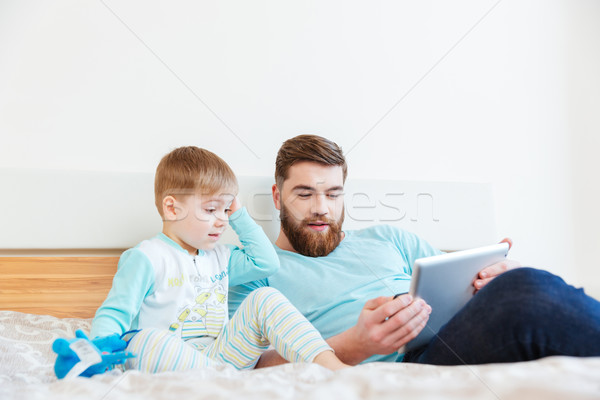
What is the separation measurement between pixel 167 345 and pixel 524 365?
62 centimetres

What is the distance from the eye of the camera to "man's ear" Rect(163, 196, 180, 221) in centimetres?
123

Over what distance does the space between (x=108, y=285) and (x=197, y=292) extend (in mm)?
419

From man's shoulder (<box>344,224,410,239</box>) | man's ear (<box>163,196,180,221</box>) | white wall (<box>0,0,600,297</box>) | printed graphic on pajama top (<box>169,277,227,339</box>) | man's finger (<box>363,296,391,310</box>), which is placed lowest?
printed graphic on pajama top (<box>169,277,227,339</box>)

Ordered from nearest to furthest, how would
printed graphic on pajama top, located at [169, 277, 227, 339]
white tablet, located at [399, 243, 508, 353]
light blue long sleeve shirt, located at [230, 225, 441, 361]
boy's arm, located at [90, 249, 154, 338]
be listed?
white tablet, located at [399, 243, 508, 353] < boy's arm, located at [90, 249, 154, 338] < printed graphic on pajama top, located at [169, 277, 227, 339] < light blue long sleeve shirt, located at [230, 225, 441, 361]

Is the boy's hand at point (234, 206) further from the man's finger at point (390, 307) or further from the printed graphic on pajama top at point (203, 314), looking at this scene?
the man's finger at point (390, 307)

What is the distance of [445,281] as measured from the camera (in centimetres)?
92

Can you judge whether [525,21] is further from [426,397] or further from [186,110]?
[426,397]

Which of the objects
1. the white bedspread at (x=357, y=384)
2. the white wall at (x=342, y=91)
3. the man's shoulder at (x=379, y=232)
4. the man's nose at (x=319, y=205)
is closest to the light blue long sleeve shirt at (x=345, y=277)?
the man's shoulder at (x=379, y=232)

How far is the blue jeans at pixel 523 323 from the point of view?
0.69 metres

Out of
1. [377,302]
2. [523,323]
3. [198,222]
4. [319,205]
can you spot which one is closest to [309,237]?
[319,205]

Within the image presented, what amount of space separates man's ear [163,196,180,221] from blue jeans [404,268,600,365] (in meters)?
0.73

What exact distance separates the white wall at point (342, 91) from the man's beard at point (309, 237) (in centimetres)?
29

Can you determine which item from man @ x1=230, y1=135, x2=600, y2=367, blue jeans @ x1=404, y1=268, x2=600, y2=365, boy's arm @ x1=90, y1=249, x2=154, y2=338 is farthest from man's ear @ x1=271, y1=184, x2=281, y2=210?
blue jeans @ x1=404, y1=268, x2=600, y2=365

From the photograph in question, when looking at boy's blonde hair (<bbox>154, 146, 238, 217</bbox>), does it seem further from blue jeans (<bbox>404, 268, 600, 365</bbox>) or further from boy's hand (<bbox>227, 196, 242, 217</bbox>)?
blue jeans (<bbox>404, 268, 600, 365</bbox>)
